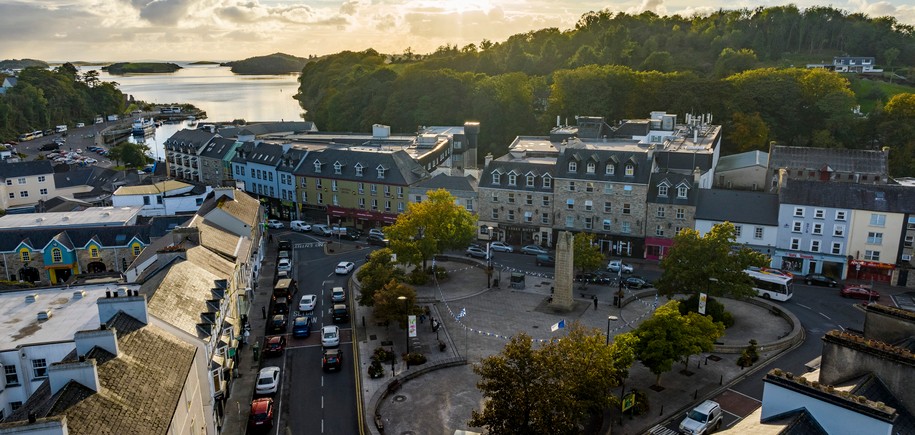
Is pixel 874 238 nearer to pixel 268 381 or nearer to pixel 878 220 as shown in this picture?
pixel 878 220

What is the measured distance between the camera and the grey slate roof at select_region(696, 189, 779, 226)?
56688 millimetres

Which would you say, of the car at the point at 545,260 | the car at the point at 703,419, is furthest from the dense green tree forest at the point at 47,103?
the car at the point at 703,419

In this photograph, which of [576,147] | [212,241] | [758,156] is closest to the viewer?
[212,241]

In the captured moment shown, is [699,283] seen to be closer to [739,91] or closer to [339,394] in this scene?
[339,394]

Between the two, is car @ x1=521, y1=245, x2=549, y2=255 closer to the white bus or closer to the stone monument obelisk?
the stone monument obelisk

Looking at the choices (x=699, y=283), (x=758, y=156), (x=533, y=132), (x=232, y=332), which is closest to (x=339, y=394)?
(x=232, y=332)

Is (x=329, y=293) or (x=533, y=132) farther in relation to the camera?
(x=533, y=132)

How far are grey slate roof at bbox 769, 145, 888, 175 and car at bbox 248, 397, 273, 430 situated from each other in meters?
61.5

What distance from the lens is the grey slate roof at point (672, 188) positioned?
5822 centimetres

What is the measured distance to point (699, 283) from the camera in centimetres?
4244

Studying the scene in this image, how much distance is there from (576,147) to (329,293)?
97.3 feet

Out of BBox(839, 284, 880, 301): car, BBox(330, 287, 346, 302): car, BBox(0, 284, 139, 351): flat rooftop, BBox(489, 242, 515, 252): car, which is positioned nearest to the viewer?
BBox(0, 284, 139, 351): flat rooftop

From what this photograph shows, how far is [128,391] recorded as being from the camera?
2172 cm

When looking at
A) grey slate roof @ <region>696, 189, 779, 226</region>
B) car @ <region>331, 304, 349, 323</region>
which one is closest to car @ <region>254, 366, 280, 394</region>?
car @ <region>331, 304, 349, 323</region>
